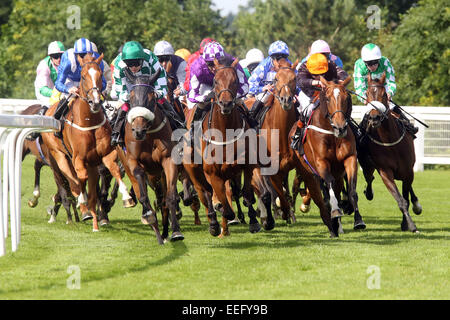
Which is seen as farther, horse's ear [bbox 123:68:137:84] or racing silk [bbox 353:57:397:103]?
racing silk [bbox 353:57:397:103]

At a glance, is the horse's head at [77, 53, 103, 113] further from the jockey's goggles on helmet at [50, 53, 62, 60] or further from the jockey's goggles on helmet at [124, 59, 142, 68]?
the jockey's goggles on helmet at [50, 53, 62, 60]

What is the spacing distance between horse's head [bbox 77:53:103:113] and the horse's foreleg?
3.31 meters

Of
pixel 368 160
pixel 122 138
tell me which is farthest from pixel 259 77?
pixel 122 138

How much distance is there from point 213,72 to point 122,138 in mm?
1192

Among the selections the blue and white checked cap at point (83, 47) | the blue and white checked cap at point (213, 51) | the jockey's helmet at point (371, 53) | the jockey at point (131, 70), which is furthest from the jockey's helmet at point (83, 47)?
the jockey's helmet at point (371, 53)

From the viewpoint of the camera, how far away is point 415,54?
26469 mm

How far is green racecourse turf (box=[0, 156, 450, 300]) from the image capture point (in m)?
6.84

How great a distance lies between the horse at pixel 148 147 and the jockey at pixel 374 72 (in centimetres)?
261

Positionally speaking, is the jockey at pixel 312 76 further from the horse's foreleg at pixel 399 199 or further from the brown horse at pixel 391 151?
the horse's foreleg at pixel 399 199

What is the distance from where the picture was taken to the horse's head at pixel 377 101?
34.3 feet

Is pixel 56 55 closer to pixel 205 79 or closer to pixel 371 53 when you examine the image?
pixel 205 79

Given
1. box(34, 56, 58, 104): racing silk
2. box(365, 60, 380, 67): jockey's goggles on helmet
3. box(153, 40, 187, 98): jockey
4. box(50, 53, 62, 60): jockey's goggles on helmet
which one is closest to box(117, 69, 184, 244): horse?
box(365, 60, 380, 67): jockey's goggles on helmet

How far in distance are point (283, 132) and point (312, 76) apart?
0.71 meters
